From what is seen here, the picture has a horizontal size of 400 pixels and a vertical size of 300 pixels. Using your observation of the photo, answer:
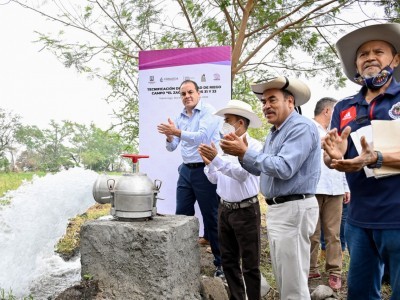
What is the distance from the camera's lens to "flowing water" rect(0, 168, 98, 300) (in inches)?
130

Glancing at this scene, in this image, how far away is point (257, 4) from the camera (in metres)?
6.05

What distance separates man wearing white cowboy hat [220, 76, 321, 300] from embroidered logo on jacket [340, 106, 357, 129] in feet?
0.90

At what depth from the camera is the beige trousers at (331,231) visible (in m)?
3.81

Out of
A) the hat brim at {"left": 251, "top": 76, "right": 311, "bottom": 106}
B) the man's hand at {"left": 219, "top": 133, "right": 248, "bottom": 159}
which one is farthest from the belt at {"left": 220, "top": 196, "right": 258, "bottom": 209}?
the hat brim at {"left": 251, "top": 76, "right": 311, "bottom": 106}

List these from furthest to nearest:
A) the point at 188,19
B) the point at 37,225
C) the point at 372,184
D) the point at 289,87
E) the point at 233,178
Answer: the point at 188,19, the point at 37,225, the point at 233,178, the point at 289,87, the point at 372,184

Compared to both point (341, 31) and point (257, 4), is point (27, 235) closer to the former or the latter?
point (257, 4)

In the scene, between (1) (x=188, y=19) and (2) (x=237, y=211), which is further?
(1) (x=188, y=19)

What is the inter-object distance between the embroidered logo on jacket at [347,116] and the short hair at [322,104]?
1948 mm

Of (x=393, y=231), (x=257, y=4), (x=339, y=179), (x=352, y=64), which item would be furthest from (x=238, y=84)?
(x=393, y=231)

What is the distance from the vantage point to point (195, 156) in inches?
154

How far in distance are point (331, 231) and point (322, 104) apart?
134 cm

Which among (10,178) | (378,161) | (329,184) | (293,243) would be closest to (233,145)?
(293,243)

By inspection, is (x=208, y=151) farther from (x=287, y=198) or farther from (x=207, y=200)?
(x=207, y=200)

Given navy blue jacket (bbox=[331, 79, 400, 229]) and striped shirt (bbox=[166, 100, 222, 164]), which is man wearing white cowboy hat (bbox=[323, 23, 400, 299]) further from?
striped shirt (bbox=[166, 100, 222, 164])
